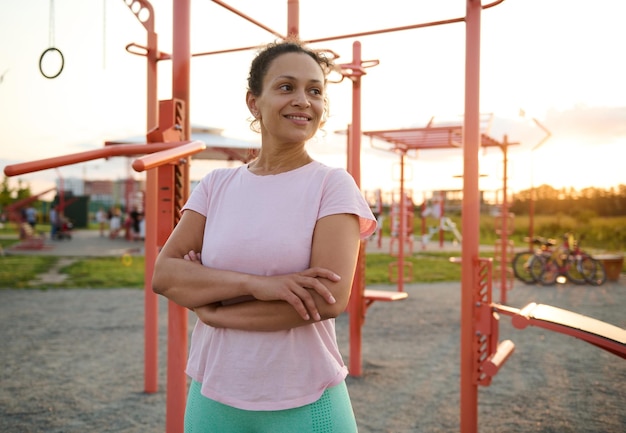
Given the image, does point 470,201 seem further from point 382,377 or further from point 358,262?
point 382,377

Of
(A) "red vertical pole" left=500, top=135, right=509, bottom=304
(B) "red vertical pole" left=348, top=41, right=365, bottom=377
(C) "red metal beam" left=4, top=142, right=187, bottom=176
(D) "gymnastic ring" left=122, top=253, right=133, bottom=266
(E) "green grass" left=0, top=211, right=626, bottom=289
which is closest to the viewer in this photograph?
(C) "red metal beam" left=4, top=142, right=187, bottom=176

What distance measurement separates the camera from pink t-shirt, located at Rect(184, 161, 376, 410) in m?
1.29

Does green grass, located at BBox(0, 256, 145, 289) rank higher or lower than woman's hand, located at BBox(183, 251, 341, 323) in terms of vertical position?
lower

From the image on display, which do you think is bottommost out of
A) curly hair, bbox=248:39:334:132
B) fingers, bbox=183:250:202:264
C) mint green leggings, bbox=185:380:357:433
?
mint green leggings, bbox=185:380:357:433

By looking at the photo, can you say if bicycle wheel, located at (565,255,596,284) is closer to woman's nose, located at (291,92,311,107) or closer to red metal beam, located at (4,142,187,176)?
red metal beam, located at (4,142,187,176)

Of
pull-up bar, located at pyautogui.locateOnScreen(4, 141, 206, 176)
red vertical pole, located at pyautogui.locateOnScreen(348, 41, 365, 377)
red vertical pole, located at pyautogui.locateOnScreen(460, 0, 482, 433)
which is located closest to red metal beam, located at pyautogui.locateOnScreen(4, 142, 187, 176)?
pull-up bar, located at pyautogui.locateOnScreen(4, 141, 206, 176)

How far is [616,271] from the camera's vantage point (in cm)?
1030

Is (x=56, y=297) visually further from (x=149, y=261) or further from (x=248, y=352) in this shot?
(x=248, y=352)

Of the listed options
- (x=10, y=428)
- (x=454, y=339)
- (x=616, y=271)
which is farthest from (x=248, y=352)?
(x=616, y=271)

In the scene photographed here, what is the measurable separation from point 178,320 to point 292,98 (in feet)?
4.05

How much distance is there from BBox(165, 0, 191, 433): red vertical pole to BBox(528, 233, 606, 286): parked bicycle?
883 centimetres

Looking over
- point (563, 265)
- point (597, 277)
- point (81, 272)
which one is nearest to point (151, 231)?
point (81, 272)

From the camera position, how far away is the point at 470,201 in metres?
2.85

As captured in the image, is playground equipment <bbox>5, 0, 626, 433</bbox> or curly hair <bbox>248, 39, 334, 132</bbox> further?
playground equipment <bbox>5, 0, 626, 433</bbox>
